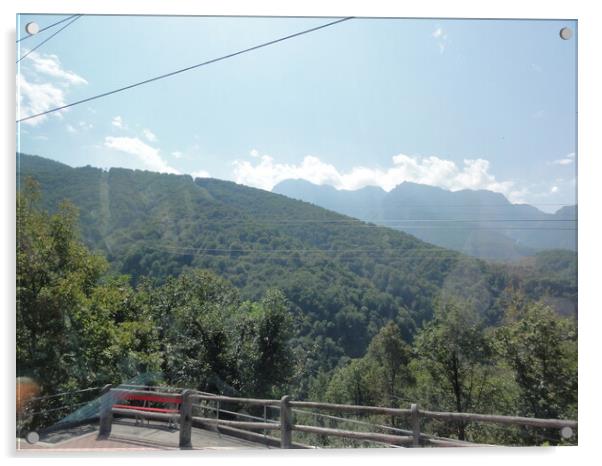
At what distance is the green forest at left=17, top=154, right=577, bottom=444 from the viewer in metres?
3.36

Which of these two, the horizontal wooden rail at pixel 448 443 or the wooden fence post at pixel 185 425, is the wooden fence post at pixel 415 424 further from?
the wooden fence post at pixel 185 425

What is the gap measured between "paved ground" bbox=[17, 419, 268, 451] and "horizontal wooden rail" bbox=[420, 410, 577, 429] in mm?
1183

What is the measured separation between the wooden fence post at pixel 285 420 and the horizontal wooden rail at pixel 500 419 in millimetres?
824

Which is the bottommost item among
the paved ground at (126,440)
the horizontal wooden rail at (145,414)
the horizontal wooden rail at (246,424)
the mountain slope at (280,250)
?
the paved ground at (126,440)

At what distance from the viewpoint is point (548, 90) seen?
140 inches

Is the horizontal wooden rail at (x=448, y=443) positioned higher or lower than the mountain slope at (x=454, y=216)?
lower

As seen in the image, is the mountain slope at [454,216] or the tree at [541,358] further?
the mountain slope at [454,216]

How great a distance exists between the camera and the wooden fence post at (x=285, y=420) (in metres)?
3.43

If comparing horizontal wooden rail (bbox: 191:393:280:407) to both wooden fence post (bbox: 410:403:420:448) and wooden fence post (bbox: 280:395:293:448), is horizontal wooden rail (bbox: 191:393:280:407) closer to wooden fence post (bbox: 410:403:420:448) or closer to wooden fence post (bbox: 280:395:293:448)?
wooden fence post (bbox: 280:395:293:448)

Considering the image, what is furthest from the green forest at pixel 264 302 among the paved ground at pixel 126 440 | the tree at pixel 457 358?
the paved ground at pixel 126 440

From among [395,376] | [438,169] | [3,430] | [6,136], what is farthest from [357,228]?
[3,430]

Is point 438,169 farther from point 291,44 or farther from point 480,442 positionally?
point 480,442

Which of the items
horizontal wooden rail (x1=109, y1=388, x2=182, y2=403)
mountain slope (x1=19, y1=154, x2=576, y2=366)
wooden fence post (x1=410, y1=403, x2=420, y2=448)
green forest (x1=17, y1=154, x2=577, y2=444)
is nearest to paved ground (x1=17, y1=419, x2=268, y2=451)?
horizontal wooden rail (x1=109, y1=388, x2=182, y2=403)

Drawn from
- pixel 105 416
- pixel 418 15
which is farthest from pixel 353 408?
pixel 418 15
